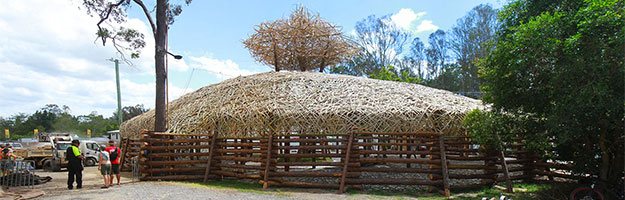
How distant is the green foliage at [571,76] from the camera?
664 cm

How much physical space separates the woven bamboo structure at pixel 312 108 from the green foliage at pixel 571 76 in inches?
81.3

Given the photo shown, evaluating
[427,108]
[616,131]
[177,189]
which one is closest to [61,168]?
[177,189]

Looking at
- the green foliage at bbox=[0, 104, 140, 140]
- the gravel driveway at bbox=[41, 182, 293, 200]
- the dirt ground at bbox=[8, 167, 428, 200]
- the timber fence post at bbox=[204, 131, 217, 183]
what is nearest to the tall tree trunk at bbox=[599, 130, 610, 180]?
the dirt ground at bbox=[8, 167, 428, 200]

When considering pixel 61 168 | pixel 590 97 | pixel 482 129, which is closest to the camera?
pixel 590 97

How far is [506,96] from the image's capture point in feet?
27.0

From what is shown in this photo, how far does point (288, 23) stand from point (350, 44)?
3.04 m

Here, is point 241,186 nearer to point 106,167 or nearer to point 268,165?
point 268,165

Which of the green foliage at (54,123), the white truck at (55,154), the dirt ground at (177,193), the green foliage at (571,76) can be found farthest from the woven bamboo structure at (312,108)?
the green foliage at (54,123)

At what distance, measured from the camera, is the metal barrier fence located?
406 inches

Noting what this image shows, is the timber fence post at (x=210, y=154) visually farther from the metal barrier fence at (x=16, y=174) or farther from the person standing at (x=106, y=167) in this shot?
the metal barrier fence at (x=16, y=174)

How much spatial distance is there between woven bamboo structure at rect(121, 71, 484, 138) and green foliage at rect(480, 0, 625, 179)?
2.07 m

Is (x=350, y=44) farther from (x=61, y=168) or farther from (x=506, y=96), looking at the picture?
(x=61, y=168)

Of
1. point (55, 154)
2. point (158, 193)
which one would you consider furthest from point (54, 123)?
point (158, 193)

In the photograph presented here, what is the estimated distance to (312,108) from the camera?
1052 cm
